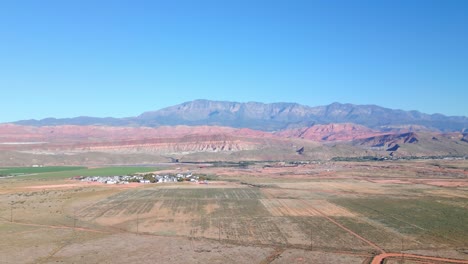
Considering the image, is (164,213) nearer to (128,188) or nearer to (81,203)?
(81,203)

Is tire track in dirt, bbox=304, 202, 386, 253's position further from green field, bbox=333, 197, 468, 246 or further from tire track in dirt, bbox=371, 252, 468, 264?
tire track in dirt, bbox=371, 252, 468, 264

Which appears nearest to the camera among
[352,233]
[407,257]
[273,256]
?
[407,257]

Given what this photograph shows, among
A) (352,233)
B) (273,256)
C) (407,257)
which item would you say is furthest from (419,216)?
(273,256)

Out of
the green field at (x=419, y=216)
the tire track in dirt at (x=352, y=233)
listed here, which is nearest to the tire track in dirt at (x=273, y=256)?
the tire track in dirt at (x=352, y=233)

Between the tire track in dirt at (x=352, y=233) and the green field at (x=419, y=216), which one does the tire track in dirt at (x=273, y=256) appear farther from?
the green field at (x=419, y=216)

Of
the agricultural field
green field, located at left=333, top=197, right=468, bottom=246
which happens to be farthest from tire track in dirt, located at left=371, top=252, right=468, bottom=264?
green field, located at left=333, top=197, right=468, bottom=246

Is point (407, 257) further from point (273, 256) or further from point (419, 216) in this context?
point (419, 216)

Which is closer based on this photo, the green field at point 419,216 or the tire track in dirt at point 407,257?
the tire track in dirt at point 407,257

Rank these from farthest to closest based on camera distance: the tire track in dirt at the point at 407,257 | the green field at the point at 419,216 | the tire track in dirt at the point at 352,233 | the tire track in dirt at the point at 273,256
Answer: the green field at the point at 419,216, the tire track in dirt at the point at 352,233, the tire track in dirt at the point at 407,257, the tire track in dirt at the point at 273,256
